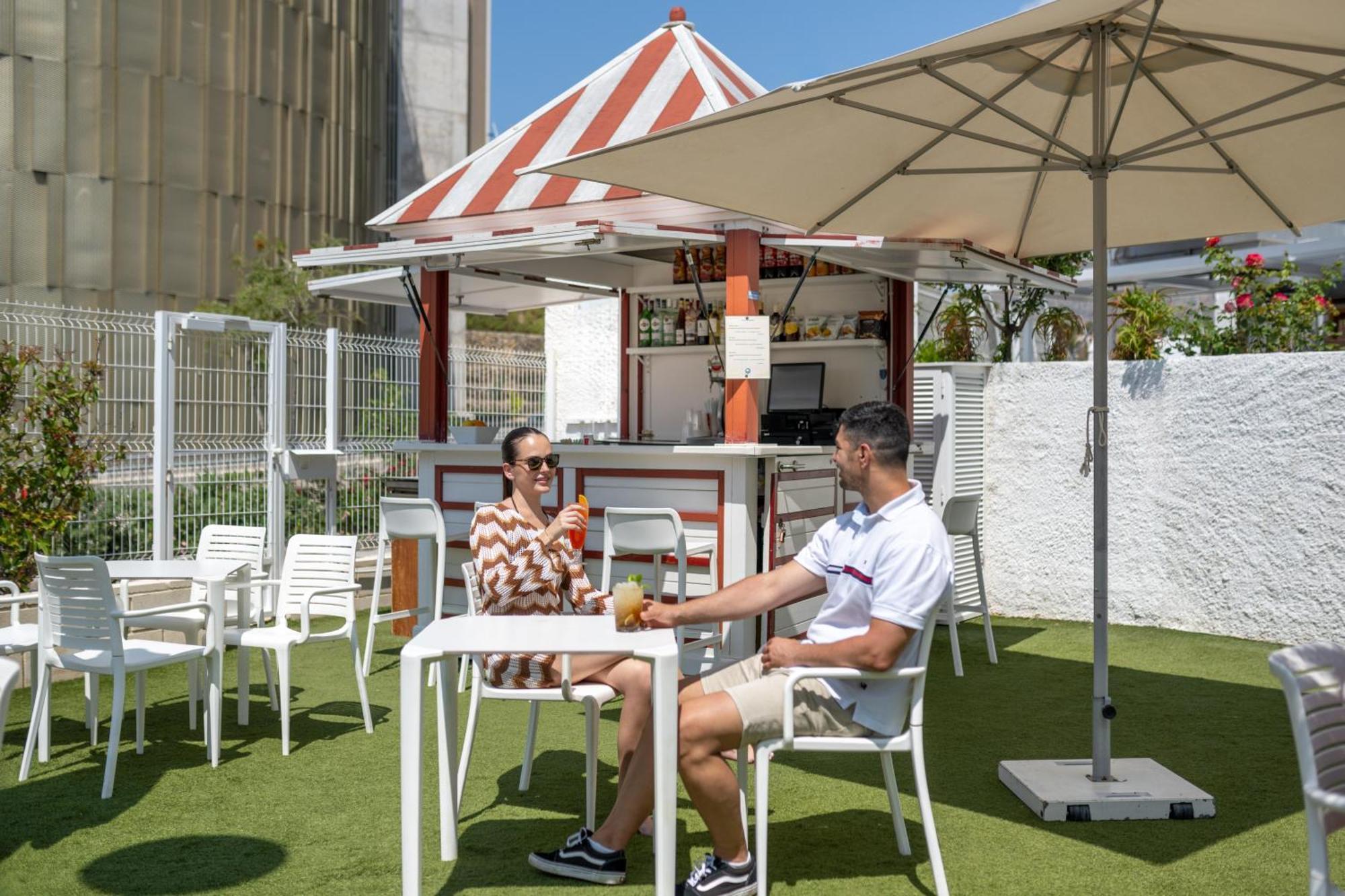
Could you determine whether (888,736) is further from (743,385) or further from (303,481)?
(303,481)

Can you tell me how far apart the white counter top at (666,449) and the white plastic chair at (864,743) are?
3026mm

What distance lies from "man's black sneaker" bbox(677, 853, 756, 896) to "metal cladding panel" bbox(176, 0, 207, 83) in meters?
25.0

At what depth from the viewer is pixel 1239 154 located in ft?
16.5

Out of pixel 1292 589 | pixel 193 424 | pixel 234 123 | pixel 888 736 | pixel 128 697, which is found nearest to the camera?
pixel 888 736

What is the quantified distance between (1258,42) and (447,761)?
3.30 meters

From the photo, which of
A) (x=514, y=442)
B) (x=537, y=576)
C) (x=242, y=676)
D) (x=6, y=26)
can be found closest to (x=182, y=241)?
(x=6, y=26)

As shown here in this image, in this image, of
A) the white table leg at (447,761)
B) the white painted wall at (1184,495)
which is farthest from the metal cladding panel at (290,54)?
the white table leg at (447,761)

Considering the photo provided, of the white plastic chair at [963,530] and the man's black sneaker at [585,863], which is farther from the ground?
the white plastic chair at [963,530]

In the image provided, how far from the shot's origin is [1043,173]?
5.61 metres

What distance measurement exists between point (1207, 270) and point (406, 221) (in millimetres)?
8894

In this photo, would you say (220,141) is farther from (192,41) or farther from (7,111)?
(7,111)

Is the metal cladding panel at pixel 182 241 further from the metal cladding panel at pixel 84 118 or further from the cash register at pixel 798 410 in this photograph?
the cash register at pixel 798 410

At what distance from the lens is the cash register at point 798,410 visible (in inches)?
313

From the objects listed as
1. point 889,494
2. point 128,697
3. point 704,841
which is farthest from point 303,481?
point 889,494
